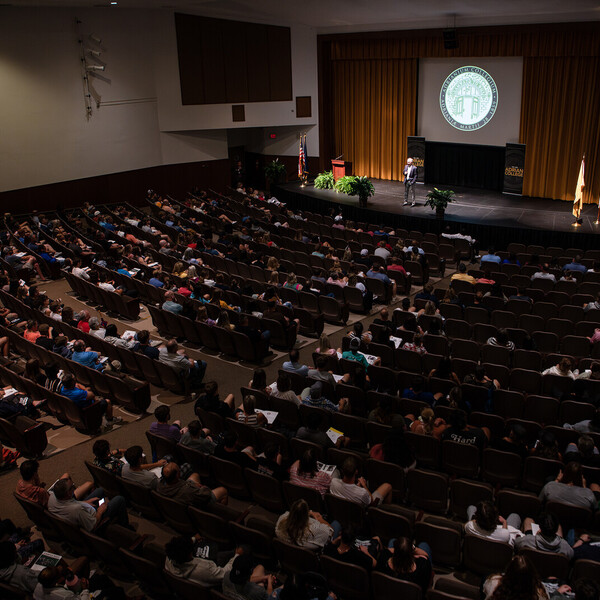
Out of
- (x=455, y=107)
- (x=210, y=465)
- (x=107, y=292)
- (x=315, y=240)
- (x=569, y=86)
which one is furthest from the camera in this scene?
(x=455, y=107)

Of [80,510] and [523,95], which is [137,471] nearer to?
[80,510]

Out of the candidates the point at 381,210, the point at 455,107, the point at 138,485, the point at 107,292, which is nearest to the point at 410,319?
the point at 138,485

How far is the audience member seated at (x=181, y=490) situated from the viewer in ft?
18.8

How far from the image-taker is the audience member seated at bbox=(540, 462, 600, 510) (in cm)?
530

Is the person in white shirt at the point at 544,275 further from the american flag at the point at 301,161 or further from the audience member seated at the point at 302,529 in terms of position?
the american flag at the point at 301,161

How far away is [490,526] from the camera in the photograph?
16.1ft

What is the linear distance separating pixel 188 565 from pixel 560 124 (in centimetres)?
1845

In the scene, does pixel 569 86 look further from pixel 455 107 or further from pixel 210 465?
pixel 210 465

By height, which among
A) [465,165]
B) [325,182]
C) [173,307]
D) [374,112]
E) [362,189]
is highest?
[374,112]

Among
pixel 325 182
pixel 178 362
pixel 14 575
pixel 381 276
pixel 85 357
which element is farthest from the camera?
pixel 325 182

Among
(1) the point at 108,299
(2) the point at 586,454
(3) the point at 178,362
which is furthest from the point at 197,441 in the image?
(1) the point at 108,299

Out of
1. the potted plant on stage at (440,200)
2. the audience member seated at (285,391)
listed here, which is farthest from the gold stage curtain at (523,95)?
the audience member seated at (285,391)

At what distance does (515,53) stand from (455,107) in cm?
288

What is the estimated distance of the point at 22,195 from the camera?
61.7 feet
